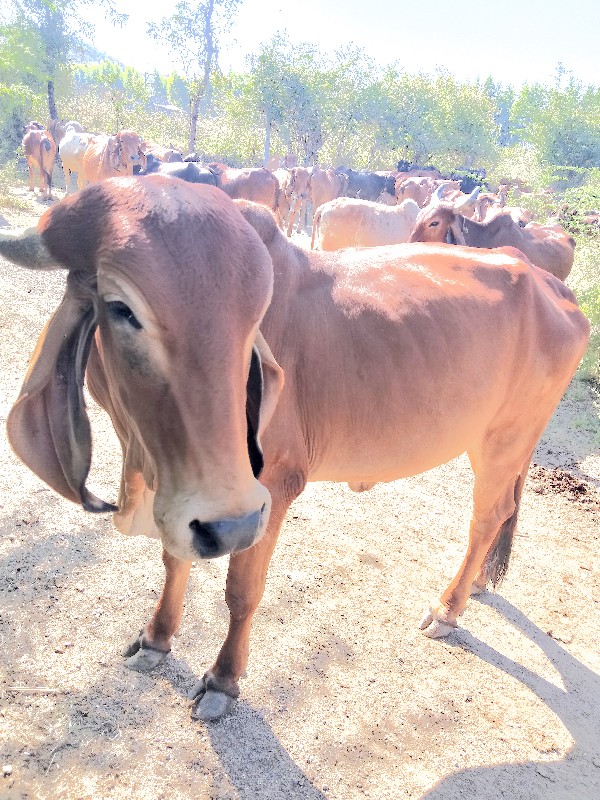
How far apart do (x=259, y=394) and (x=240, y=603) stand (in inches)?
49.0

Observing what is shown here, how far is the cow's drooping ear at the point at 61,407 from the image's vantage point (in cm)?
164

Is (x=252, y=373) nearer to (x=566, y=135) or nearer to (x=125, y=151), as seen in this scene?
(x=125, y=151)

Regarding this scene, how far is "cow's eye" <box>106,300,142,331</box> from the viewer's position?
144cm

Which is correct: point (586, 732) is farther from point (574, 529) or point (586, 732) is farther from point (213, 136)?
point (213, 136)

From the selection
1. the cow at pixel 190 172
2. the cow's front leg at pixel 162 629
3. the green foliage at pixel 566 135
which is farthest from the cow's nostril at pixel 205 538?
the green foliage at pixel 566 135

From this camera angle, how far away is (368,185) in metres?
23.7

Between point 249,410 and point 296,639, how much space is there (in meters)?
1.92

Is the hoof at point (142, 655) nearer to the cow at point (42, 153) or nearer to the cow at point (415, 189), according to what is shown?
the cow at point (42, 153)

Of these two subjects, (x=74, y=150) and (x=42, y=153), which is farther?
(x=74, y=150)

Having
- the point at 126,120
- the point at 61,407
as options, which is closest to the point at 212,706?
the point at 61,407

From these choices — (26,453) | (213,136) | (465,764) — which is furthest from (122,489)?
(213,136)

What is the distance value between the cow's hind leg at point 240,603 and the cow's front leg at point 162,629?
0.28 m

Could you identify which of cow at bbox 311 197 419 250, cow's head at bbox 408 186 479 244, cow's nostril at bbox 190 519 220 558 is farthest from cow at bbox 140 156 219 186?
cow's nostril at bbox 190 519 220 558

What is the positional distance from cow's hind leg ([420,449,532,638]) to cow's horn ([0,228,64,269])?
8.59 ft
